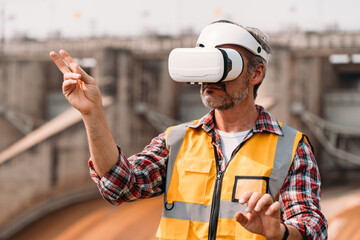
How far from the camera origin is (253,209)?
4.09 ft

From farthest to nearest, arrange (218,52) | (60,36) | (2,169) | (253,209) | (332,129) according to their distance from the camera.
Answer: (60,36) → (332,129) → (2,169) → (218,52) → (253,209)

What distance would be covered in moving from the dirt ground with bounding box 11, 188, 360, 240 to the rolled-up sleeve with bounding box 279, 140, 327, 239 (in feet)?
23.8

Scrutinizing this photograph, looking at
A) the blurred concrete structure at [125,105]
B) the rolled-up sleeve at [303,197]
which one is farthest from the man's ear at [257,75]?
the blurred concrete structure at [125,105]

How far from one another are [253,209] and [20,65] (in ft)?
48.1

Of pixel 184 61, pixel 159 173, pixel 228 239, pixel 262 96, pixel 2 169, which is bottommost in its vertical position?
pixel 2 169

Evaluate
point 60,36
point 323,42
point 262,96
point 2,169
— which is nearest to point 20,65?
point 60,36

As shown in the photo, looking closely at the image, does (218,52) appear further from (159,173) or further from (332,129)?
(332,129)

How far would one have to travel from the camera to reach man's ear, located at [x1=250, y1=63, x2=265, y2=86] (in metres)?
1.64

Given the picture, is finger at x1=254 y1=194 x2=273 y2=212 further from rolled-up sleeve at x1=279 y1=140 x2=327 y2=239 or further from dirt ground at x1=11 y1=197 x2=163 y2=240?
dirt ground at x1=11 y1=197 x2=163 y2=240

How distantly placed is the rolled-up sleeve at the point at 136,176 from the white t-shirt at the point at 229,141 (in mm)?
211

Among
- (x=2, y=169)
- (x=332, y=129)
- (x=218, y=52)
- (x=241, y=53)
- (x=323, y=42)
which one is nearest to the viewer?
(x=218, y=52)

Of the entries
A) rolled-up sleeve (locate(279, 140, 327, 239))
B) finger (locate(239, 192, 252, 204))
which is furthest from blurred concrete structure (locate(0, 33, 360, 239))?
Answer: finger (locate(239, 192, 252, 204))

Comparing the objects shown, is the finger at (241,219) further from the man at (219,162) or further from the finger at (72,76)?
the finger at (72,76)

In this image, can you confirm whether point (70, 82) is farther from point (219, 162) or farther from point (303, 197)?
point (303, 197)
